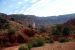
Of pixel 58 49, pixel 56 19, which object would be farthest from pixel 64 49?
pixel 56 19

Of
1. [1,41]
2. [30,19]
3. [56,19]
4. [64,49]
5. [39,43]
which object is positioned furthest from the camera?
[56,19]

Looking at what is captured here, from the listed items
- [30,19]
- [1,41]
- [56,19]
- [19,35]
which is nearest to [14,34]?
[19,35]

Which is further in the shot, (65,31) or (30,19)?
(30,19)

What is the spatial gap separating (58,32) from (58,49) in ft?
71.7

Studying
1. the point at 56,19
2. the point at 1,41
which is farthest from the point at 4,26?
the point at 56,19

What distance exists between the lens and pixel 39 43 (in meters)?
23.8

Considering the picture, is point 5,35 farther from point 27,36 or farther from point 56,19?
point 56,19

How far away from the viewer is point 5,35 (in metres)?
33.3

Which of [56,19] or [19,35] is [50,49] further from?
[56,19]

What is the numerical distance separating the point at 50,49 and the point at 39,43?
16.4ft

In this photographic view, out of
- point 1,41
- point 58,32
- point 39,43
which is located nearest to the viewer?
point 39,43

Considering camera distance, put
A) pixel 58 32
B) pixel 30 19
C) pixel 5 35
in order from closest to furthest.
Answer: pixel 5 35 < pixel 58 32 < pixel 30 19

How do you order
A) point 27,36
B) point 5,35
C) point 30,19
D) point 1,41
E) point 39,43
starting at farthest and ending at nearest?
point 30,19
point 27,36
point 5,35
point 1,41
point 39,43

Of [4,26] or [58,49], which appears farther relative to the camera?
[4,26]
